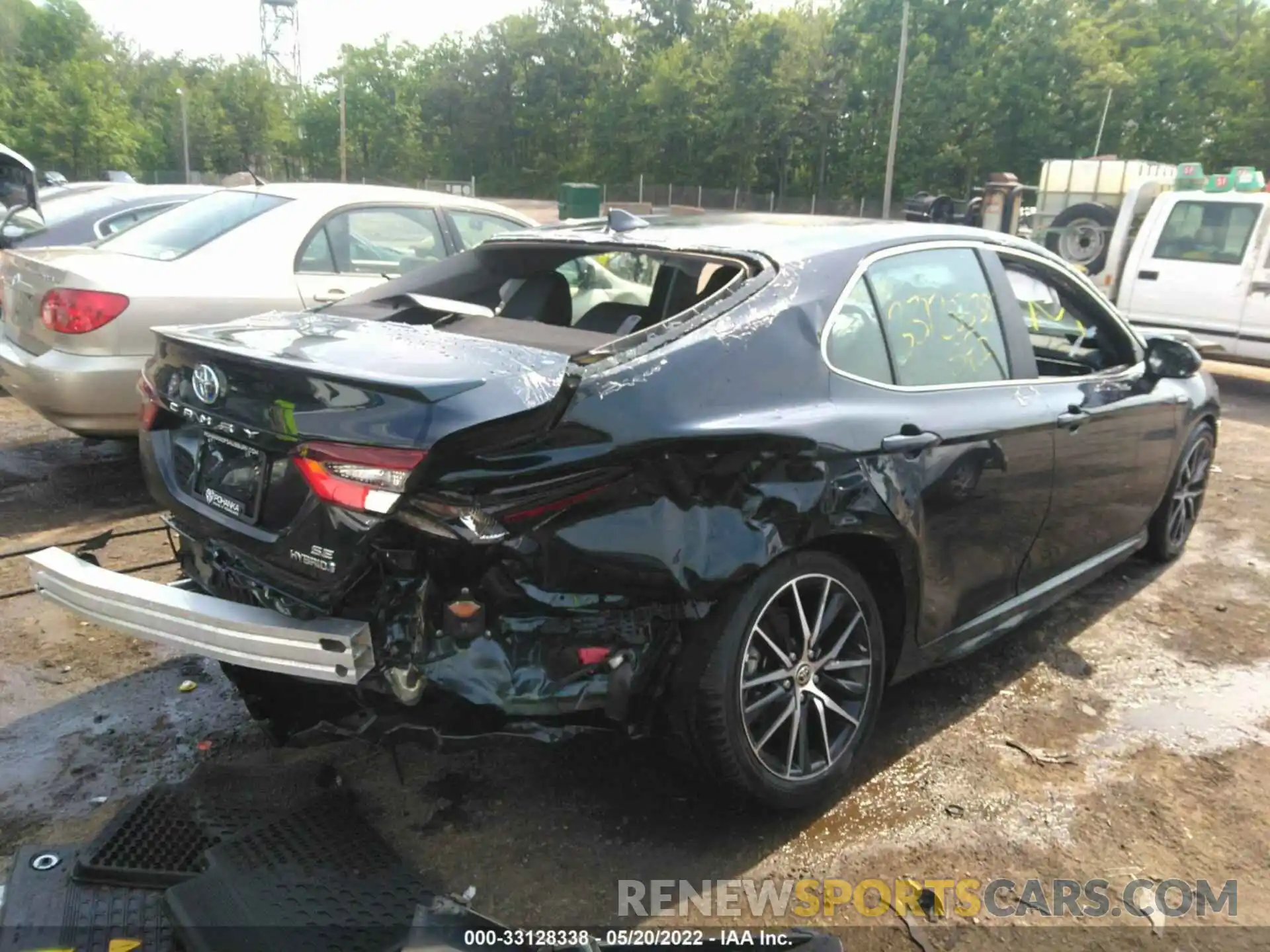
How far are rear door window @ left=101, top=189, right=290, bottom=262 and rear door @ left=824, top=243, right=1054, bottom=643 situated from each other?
4072 mm

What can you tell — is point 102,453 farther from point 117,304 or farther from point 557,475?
point 557,475

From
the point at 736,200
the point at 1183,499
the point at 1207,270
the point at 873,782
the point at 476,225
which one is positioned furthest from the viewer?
the point at 736,200

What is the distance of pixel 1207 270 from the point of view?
10.2 m

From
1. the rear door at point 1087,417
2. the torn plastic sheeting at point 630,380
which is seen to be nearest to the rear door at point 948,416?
the rear door at point 1087,417

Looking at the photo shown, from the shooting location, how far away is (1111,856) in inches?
107

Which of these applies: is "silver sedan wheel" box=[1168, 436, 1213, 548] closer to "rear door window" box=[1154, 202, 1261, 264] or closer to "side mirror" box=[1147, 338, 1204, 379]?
"side mirror" box=[1147, 338, 1204, 379]

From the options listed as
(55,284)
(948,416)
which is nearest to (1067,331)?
(948,416)

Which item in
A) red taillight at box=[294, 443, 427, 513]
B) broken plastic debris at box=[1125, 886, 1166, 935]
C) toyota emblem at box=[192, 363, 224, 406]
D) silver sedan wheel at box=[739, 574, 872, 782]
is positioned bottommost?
broken plastic debris at box=[1125, 886, 1166, 935]

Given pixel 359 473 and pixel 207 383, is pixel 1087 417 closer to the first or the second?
pixel 359 473

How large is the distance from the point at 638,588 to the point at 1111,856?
160 cm

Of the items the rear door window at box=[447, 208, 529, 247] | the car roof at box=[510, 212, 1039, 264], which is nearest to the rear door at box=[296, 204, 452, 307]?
the rear door window at box=[447, 208, 529, 247]

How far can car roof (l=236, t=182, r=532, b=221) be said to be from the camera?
5.86m

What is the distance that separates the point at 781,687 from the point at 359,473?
1.29 metres

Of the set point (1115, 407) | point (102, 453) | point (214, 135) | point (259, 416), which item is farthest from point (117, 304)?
point (214, 135)
